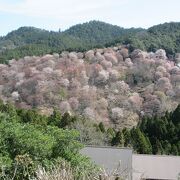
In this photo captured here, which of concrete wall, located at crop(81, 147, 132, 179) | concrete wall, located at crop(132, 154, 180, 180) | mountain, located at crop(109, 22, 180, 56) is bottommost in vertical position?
concrete wall, located at crop(132, 154, 180, 180)

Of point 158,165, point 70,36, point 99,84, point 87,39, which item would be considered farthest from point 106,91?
point 87,39

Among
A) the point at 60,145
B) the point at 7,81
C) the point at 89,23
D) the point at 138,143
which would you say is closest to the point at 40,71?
the point at 7,81

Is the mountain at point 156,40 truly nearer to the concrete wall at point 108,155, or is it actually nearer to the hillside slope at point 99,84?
the hillside slope at point 99,84

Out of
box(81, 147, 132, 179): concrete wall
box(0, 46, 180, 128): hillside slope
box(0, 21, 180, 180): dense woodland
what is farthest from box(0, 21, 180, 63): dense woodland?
box(81, 147, 132, 179): concrete wall

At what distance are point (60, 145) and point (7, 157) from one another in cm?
186

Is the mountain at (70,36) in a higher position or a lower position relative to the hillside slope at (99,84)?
higher

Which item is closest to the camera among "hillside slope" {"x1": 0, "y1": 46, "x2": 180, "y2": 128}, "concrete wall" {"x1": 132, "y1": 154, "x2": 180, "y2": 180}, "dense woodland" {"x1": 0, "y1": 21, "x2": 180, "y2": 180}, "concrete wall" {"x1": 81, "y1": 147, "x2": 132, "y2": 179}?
"concrete wall" {"x1": 81, "y1": 147, "x2": 132, "y2": 179}

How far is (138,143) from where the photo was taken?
31641 millimetres

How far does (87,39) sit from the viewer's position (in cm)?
8625

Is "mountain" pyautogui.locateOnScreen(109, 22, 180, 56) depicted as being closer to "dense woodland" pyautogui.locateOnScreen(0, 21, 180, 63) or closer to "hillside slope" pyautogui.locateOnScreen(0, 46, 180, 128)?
"dense woodland" pyautogui.locateOnScreen(0, 21, 180, 63)

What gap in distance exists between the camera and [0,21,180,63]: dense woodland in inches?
2406

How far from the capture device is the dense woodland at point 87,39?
61.1 m

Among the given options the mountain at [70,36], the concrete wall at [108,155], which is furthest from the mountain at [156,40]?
the concrete wall at [108,155]

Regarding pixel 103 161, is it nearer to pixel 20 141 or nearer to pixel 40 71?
pixel 20 141
